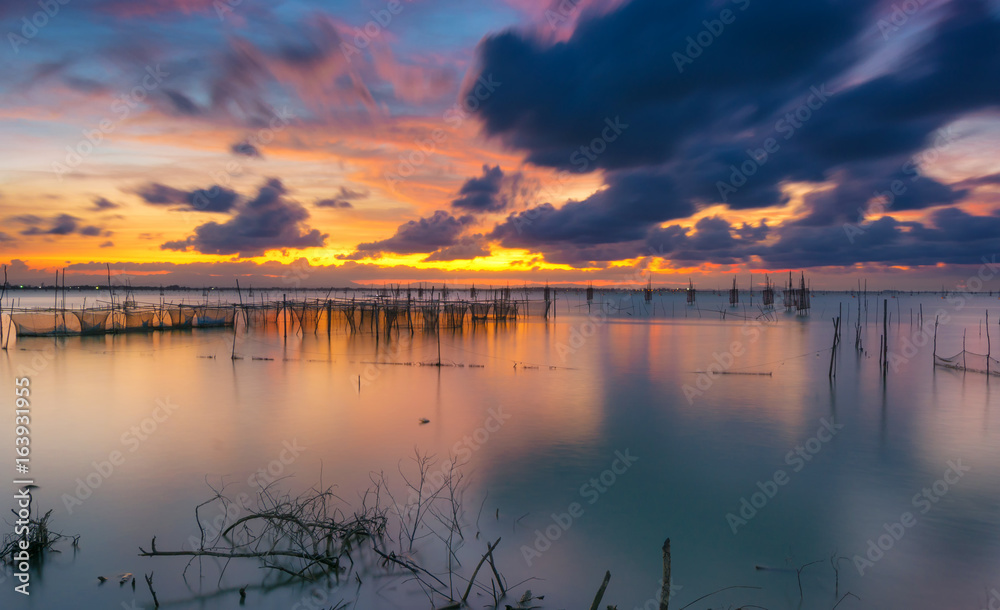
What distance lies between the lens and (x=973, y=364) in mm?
19047

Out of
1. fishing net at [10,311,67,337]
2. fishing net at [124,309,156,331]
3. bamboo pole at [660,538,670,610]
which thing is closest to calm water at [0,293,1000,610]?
bamboo pole at [660,538,670,610]

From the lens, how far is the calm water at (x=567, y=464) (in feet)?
18.2

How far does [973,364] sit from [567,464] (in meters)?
18.8

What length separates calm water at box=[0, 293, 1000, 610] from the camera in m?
5.55

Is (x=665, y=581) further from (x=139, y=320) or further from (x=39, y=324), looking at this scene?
(x=139, y=320)

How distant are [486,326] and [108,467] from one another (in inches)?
1181

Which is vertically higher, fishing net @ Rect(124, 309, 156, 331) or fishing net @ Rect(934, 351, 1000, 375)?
fishing net @ Rect(124, 309, 156, 331)

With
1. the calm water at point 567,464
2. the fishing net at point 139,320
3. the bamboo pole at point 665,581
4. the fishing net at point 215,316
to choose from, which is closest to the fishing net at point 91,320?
the fishing net at point 139,320

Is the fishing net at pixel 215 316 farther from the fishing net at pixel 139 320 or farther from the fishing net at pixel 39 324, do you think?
the fishing net at pixel 39 324

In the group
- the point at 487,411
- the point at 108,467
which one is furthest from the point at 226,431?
the point at 487,411

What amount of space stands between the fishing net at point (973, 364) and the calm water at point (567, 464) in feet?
3.24

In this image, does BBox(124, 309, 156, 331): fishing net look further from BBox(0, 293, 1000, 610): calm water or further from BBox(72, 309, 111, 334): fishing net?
BBox(0, 293, 1000, 610): calm water

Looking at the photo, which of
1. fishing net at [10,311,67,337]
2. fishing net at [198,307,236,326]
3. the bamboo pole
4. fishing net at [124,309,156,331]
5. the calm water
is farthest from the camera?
fishing net at [198,307,236,326]

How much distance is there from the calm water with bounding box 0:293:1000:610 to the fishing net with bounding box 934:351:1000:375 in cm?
99
